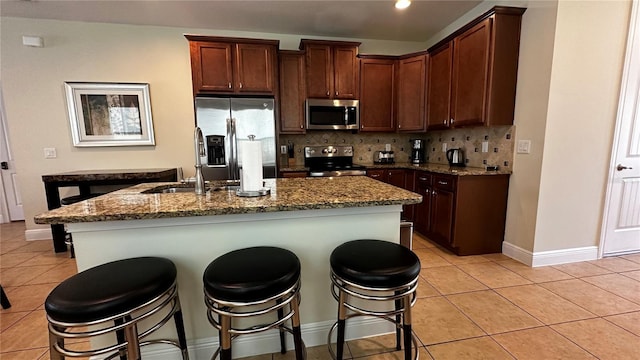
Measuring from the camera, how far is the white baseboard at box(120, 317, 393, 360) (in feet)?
4.82

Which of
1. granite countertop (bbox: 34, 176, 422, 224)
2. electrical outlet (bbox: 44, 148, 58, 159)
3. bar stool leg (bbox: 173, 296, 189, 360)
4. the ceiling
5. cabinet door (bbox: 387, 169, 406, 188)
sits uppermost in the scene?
the ceiling

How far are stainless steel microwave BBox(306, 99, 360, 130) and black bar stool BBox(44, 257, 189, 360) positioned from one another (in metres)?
2.86

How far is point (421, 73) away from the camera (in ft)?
12.3

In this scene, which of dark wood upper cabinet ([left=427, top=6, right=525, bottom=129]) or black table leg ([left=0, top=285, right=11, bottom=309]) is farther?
dark wood upper cabinet ([left=427, top=6, right=525, bottom=129])

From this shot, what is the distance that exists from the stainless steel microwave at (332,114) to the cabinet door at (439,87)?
99 centimetres

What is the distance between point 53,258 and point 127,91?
2161mm

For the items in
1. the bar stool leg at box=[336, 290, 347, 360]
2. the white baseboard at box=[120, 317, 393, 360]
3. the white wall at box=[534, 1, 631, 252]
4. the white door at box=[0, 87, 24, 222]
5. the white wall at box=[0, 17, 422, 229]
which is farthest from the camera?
the white door at box=[0, 87, 24, 222]

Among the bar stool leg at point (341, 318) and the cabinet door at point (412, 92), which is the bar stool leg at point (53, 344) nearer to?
the bar stool leg at point (341, 318)

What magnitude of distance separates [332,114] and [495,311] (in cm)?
285

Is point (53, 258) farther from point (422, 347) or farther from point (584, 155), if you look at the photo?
point (584, 155)

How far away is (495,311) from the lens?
6.39 feet

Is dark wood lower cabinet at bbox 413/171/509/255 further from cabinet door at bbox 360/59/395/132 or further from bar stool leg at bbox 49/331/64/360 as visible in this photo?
bar stool leg at bbox 49/331/64/360

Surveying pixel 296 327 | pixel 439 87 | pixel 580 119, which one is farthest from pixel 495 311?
pixel 439 87

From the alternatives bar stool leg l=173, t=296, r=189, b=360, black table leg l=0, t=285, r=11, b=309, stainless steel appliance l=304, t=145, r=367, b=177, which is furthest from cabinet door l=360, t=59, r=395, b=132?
black table leg l=0, t=285, r=11, b=309
